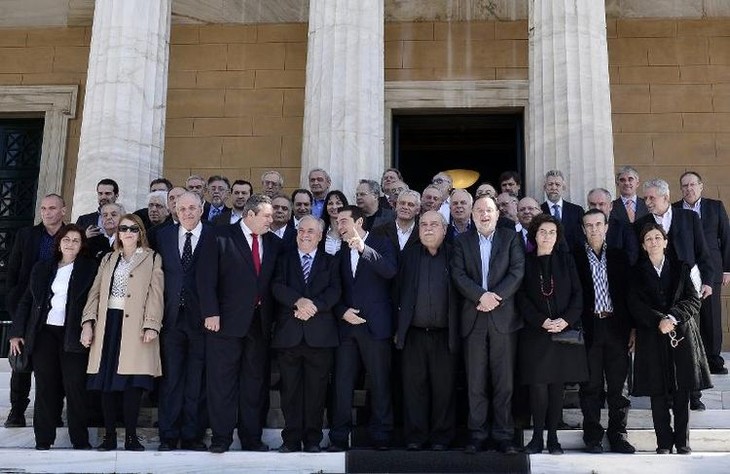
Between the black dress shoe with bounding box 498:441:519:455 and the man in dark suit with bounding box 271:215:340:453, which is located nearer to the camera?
the black dress shoe with bounding box 498:441:519:455

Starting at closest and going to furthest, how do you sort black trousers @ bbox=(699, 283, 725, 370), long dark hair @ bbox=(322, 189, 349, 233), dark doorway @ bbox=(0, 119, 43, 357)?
black trousers @ bbox=(699, 283, 725, 370) < long dark hair @ bbox=(322, 189, 349, 233) < dark doorway @ bbox=(0, 119, 43, 357)

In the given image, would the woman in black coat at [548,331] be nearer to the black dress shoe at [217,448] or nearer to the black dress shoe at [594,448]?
the black dress shoe at [594,448]

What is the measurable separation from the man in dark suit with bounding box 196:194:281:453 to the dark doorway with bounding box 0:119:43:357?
7937mm

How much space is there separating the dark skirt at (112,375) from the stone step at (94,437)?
0.63 m

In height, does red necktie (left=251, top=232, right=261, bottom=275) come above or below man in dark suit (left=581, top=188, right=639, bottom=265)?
below

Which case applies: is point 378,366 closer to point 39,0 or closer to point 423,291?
point 423,291

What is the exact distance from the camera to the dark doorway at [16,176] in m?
14.0

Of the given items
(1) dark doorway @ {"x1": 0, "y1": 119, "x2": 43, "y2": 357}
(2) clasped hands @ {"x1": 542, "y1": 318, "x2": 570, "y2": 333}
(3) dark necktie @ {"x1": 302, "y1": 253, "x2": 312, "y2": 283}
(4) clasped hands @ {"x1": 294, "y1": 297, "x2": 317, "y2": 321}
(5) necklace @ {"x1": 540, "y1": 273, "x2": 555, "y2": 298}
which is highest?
(1) dark doorway @ {"x1": 0, "y1": 119, "x2": 43, "y2": 357}

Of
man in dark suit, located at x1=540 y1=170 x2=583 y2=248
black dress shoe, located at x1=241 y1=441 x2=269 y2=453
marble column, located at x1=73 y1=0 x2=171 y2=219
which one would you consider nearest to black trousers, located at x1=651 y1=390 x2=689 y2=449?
man in dark suit, located at x1=540 y1=170 x2=583 y2=248

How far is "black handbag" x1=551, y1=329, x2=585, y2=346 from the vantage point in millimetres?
6477

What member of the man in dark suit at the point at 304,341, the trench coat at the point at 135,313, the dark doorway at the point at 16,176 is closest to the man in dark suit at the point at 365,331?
the man in dark suit at the point at 304,341

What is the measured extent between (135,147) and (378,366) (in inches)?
203

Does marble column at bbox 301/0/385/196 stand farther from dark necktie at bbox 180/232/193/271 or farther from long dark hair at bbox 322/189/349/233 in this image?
dark necktie at bbox 180/232/193/271

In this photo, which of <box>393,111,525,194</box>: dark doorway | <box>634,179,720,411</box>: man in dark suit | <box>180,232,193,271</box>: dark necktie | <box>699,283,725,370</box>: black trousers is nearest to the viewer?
<box>180,232,193,271</box>: dark necktie
